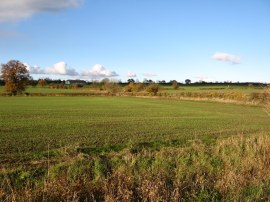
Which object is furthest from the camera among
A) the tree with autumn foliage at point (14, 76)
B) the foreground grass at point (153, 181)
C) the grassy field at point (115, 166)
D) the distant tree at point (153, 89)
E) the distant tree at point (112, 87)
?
the distant tree at point (112, 87)

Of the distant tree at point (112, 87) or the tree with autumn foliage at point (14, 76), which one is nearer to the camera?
the tree with autumn foliage at point (14, 76)

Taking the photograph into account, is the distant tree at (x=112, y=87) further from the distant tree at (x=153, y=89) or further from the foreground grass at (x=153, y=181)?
the foreground grass at (x=153, y=181)

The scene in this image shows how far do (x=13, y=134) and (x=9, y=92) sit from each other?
9846cm

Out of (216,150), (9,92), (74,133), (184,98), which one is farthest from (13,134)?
(9,92)

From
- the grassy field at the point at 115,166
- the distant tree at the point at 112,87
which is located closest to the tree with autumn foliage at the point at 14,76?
the distant tree at the point at 112,87

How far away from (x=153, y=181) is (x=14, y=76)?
11517 cm

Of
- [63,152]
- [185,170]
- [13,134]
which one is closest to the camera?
[185,170]

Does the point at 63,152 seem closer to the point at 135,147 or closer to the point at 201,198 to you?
the point at 135,147

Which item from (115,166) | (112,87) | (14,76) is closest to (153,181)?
(115,166)

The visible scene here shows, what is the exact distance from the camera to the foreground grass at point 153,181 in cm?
768

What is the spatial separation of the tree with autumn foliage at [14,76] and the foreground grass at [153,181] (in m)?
108

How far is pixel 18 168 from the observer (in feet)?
42.0

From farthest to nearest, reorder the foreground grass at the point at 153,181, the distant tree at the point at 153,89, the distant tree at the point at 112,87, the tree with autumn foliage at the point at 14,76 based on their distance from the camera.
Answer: the distant tree at the point at 112,87
the distant tree at the point at 153,89
the tree with autumn foliage at the point at 14,76
the foreground grass at the point at 153,181

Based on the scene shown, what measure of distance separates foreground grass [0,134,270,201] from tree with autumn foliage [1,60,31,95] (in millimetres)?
108336
